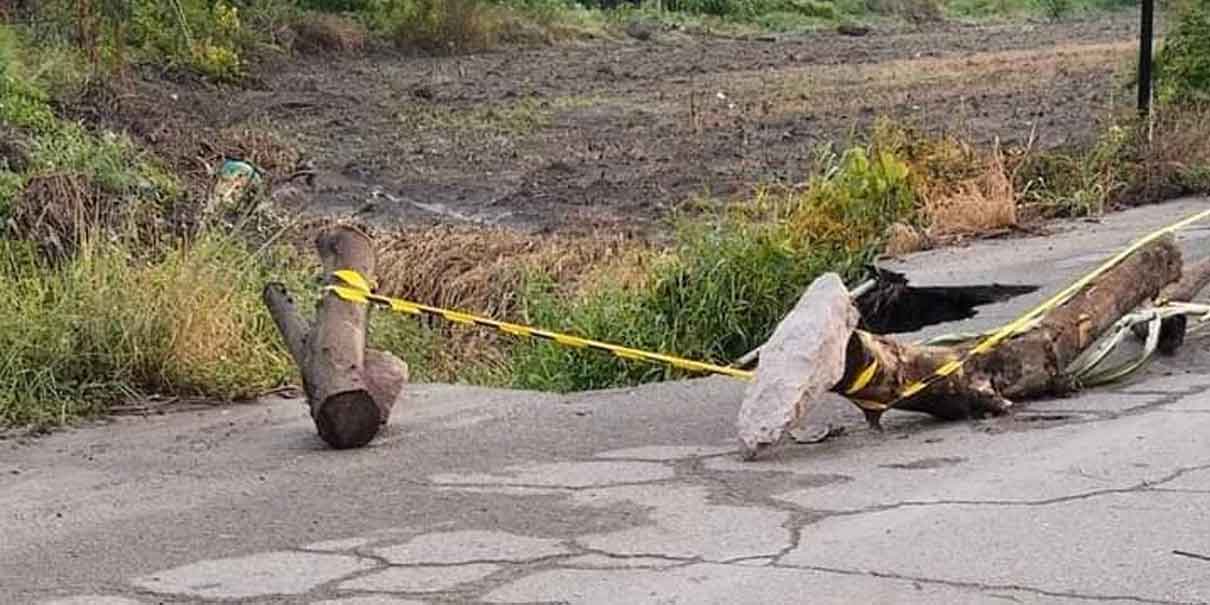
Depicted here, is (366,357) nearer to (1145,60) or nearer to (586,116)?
(1145,60)

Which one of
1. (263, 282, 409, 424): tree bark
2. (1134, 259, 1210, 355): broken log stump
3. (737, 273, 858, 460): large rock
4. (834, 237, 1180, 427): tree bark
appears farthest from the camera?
(1134, 259, 1210, 355): broken log stump

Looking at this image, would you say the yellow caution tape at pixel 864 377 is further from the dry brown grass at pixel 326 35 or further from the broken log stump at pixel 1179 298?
the dry brown grass at pixel 326 35

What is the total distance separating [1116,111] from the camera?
2017cm

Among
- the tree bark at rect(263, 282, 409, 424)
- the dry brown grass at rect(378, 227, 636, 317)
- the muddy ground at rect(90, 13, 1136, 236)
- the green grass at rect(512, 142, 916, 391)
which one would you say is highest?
the tree bark at rect(263, 282, 409, 424)

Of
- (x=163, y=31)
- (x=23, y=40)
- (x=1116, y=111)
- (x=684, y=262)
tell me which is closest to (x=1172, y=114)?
(x=1116, y=111)

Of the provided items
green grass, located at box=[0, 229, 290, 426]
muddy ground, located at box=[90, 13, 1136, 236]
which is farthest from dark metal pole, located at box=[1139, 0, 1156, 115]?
green grass, located at box=[0, 229, 290, 426]

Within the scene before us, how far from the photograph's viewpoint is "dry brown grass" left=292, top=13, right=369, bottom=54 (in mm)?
39625

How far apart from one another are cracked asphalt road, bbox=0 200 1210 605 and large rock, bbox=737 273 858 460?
16 cm

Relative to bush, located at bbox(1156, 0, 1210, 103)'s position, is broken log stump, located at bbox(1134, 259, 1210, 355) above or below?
below

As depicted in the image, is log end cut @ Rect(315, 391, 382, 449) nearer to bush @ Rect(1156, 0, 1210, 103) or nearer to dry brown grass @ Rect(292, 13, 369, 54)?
bush @ Rect(1156, 0, 1210, 103)

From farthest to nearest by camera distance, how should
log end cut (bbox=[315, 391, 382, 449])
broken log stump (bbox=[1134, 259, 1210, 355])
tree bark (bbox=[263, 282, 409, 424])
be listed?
broken log stump (bbox=[1134, 259, 1210, 355])
tree bark (bbox=[263, 282, 409, 424])
log end cut (bbox=[315, 391, 382, 449])

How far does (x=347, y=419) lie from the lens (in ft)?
26.8

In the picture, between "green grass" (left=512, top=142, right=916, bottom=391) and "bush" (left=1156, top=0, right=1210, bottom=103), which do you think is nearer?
"green grass" (left=512, top=142, right=916, bottom=391)

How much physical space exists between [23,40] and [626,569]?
18.5 m
